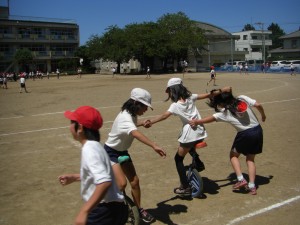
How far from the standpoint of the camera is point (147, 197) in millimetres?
5148

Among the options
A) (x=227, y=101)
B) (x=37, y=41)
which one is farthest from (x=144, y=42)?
(x=227, y=101)

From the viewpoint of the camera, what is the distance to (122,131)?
374 cm

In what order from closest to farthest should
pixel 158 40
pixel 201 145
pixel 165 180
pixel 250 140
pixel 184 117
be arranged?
pixel 201 145 → pixel 184 117 → pixel 250 140 → pixel 165 180 → pixel 158 40

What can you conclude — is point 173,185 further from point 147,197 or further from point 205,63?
A: point 205,63

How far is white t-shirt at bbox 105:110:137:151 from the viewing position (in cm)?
370

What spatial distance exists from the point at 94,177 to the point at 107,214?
1.39ft

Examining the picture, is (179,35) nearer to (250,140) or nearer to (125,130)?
(250,140)

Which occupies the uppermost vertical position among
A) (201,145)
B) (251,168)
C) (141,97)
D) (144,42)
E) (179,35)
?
(179,35)

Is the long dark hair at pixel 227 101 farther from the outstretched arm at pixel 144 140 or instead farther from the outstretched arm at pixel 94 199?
the outstretched arm at pixel 94 199

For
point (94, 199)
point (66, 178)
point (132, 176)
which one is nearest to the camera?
point (94, 199)

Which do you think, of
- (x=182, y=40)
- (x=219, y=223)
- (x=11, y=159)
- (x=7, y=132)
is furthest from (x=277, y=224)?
(x=182, y=40)

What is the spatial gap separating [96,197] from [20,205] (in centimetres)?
309

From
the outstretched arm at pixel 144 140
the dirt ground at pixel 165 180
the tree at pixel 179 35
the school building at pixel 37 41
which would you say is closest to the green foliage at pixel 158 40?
the tree at pixel 179 35

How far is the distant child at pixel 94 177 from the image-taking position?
Result: 242cm
